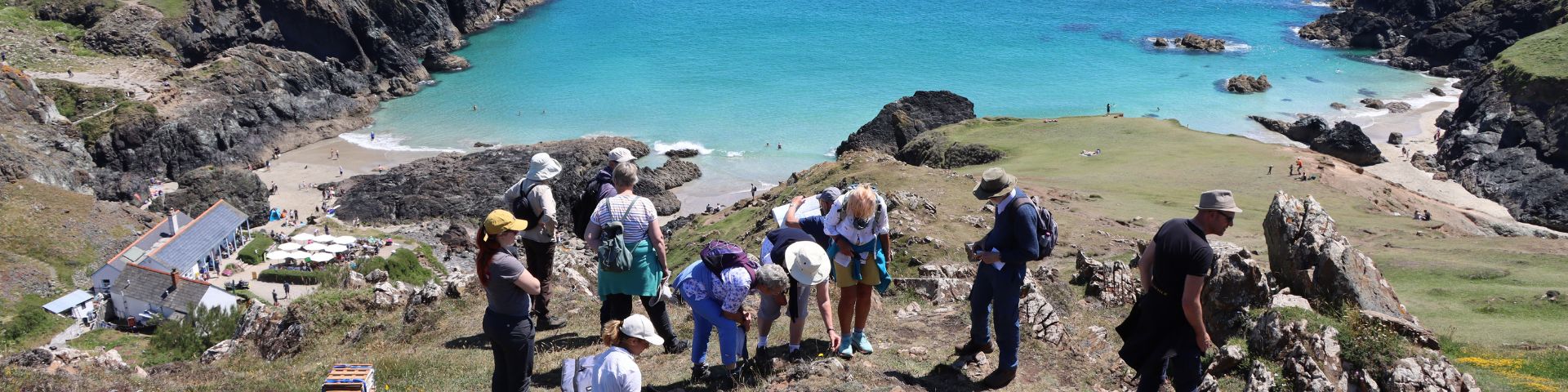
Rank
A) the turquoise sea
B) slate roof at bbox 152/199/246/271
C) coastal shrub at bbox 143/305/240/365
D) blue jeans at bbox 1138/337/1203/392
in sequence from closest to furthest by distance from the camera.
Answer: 1. blue jeans at bbox 1138/337/1203/392
2. coastal shrub at bbox 143/305/240/365
3. slate roof at bbox 152/199/246/271
4. the turquoise sea

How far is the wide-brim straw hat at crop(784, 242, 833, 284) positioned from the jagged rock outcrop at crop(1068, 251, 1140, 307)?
20.5ft

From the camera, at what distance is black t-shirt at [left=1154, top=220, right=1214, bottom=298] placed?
6.68 meters

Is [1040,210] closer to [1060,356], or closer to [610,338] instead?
[1060,356]

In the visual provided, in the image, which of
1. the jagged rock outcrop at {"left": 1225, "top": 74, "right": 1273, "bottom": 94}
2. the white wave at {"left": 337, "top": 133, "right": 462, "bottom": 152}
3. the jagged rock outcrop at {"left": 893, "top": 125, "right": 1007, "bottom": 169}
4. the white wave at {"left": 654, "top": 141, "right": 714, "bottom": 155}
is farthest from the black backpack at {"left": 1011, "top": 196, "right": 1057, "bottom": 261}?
the jagged rock outcrop at {"left": 1225, "top": 74, "right": 1273, "bottom": 94}

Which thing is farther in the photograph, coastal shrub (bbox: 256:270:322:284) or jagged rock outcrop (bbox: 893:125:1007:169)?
jagged rock outcrop (bbox: 893:125:1007:169)

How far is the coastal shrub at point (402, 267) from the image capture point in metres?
32.4

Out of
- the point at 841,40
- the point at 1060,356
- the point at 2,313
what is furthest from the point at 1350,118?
the point at 2,313

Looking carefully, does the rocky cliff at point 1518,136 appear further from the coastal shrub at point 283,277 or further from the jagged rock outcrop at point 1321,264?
the coastal shrub at point 283,277

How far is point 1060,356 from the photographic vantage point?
9656mm

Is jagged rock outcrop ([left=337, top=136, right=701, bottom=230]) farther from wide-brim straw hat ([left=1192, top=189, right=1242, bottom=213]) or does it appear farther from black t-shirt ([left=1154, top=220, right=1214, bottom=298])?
wide-brim straw hat ([left=1192, top=189, right=1242, bottom=213])

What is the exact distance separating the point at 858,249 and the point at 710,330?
1.59 meters

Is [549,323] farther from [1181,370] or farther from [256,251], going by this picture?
[256,251]

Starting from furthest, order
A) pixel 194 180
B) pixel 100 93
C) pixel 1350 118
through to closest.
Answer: pixel 1350 118, pixel 100 93, pixel 194 180

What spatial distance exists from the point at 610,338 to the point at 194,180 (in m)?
48.2
